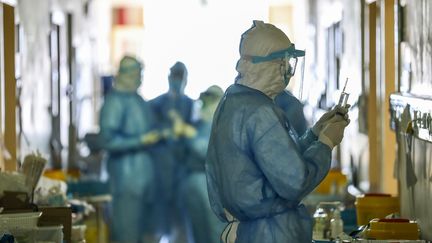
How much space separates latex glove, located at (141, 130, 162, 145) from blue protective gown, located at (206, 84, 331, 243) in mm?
6521

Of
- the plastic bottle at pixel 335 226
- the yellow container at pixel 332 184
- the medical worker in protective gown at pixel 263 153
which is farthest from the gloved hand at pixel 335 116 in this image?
the yellow container at pixel 332 184

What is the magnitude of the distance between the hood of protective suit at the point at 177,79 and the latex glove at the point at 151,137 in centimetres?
57

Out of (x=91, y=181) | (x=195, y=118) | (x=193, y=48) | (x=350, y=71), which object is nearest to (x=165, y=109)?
(x=195, y=118)

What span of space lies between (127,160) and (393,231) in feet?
20.3

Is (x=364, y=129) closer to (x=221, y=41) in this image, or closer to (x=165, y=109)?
(x=165, y=109)

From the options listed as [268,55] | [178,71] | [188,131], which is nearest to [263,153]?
[268,55]

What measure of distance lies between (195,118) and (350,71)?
3318 mm

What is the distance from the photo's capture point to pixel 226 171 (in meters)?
5.64

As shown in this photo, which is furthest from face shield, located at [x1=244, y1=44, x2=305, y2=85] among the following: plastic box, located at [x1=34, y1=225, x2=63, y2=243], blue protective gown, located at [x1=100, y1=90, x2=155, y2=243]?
blue protective gown, located at [x1=100, y1=90, x2=155, y2=243]

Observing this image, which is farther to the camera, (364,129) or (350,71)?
(350,71)

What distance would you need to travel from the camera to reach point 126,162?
1196 cm

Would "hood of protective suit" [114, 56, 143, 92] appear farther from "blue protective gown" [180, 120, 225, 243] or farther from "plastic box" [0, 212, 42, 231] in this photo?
"plastic box" [0, 212, 42, 231]

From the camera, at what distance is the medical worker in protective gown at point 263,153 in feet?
18.1

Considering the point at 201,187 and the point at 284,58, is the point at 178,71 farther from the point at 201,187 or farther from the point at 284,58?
the point at 284,58
